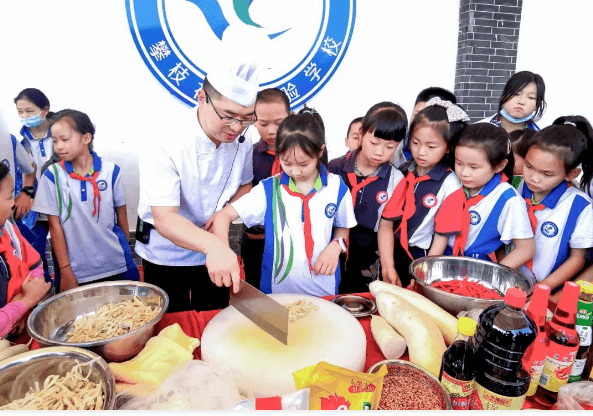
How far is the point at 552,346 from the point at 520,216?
1.03 meters

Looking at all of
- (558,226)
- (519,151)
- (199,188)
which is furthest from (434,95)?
(199,188)

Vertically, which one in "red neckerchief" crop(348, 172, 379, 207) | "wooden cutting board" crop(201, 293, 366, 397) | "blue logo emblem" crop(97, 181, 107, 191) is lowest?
"wooden cutting board" crop(201, 293, 366, 397)

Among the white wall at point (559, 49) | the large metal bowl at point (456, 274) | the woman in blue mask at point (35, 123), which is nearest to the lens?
the large metal bowl at point (456, 274)

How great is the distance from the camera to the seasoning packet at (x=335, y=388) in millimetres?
797

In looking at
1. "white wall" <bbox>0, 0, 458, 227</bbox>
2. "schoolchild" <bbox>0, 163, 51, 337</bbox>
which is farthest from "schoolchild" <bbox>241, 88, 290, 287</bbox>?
"schoolchild" <bbox>0, 163, 51, 337</bbox>

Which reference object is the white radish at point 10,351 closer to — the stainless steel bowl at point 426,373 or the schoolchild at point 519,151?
the stainless steel bowl at point 426,373

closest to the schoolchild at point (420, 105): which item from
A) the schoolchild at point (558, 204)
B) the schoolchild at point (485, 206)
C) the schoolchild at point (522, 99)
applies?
the schoolchild at point (522, 99)

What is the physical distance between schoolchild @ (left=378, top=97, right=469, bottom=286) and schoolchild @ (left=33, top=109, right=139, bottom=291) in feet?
5.98

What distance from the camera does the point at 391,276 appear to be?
77.3 inches

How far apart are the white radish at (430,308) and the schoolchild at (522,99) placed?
6.38ft

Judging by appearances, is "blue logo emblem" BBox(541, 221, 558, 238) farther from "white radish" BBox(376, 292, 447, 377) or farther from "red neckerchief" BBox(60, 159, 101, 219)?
"red neckerchief" BBox(60, 159, 101, 219)

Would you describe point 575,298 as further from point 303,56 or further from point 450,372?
point 303,56

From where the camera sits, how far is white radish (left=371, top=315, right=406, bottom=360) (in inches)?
45.5

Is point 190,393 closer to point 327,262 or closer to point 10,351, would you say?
point 10,351
